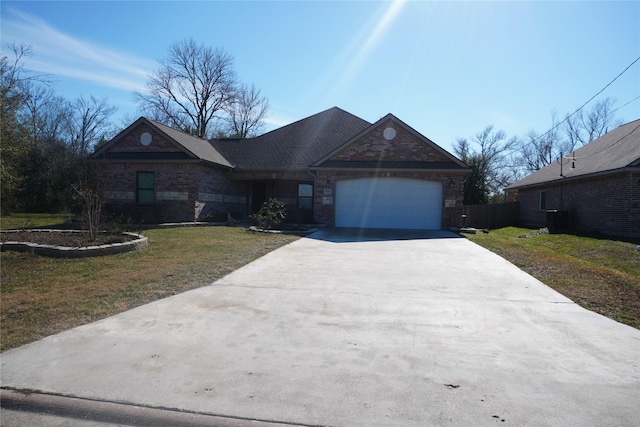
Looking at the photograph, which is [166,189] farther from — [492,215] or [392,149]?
[492,215]

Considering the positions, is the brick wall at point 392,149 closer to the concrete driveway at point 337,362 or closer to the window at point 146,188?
the window at point 146,188

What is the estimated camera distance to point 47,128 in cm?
3659

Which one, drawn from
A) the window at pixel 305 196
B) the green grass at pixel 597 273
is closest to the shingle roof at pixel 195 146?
the window at pixel 305 196

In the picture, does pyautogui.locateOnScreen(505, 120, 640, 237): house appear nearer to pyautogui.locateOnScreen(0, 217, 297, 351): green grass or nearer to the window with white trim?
the window with white trim

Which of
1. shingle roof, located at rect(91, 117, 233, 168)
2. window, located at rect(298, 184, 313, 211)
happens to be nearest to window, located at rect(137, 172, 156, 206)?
shingle roof, located at rect(91, 117, 233, 168)

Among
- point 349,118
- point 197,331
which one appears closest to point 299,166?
point 349,118

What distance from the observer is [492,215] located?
25375 millimetres

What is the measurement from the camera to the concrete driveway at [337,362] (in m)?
3.08

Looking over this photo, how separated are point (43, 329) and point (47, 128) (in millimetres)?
39399

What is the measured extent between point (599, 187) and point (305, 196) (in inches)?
528

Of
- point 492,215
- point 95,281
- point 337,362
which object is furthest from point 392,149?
point 337,362

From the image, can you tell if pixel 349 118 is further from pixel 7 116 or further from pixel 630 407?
pixel 630 407

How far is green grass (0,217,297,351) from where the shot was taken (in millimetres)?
5133

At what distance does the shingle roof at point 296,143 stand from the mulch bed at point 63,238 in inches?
415
